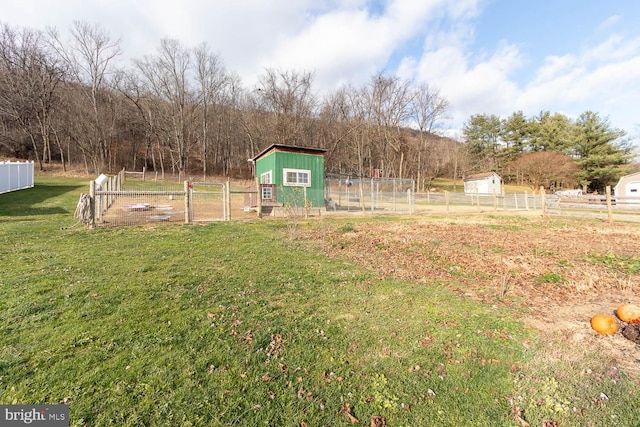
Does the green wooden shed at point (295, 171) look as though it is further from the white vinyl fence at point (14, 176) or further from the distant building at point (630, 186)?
the distant building at point (630, 186)

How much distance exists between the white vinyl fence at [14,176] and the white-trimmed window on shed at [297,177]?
16.8 meters

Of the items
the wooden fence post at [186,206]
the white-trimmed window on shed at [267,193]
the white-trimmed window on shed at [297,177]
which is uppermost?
the white-trimmed window on shed at [297,177]

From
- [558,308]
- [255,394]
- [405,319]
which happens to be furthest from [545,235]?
[255,394]

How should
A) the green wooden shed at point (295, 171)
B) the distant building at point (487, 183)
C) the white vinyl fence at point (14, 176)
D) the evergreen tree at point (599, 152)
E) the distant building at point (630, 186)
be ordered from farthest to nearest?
the distant building at point (487, 183) → the evergreen tree at point (599, 152) → the distant building at point (630, 186) → the white vinyl fence at point (14, 176) → the green wooden shed at point (295, 171)

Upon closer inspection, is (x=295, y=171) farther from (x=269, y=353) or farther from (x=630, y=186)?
(x=630, y=186)

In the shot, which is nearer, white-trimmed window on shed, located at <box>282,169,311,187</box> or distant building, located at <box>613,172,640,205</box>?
white-trimmed window on shed, located at <box>282,169,311,187</box>

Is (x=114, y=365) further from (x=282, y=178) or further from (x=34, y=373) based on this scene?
(x=282, y=178)

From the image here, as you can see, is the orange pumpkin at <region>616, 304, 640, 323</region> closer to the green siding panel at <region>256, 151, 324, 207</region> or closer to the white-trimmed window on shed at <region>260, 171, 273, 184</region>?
the green siding panel at <region>256, 151, 324, 207</region>

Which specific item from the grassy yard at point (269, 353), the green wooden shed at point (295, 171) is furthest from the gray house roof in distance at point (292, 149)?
the grassy yard at point (269, 353)

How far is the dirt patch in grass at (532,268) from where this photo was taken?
10.1 ft

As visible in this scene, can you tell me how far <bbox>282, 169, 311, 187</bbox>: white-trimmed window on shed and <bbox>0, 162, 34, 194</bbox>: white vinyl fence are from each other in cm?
1681

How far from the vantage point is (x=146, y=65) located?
107 ft

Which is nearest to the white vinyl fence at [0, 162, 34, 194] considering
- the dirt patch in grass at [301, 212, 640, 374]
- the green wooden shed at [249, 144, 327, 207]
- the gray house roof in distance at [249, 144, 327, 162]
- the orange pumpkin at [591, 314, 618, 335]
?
the green wooden shed at [249, 144, 327, 207]

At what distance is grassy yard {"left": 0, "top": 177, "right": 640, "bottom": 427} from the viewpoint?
5.98ft
